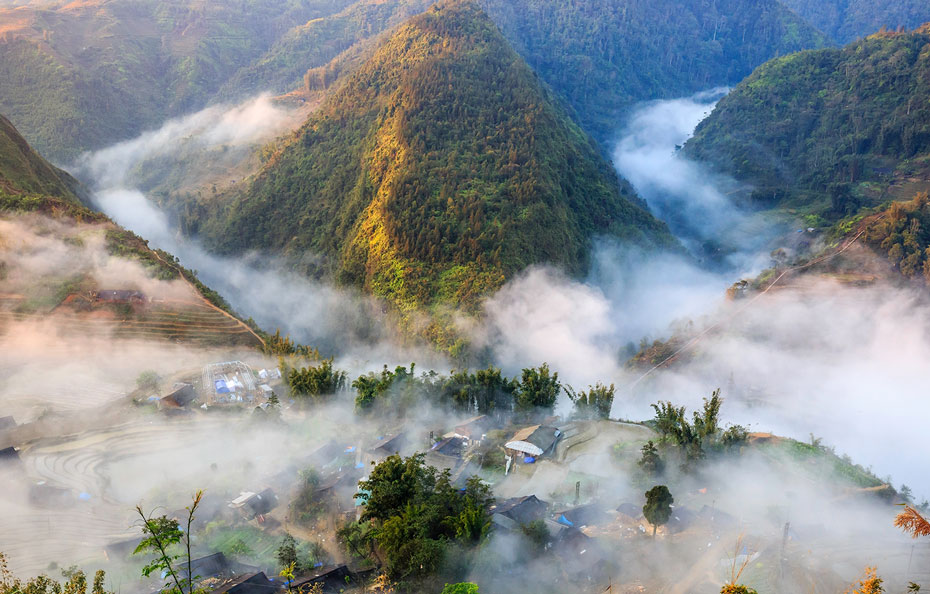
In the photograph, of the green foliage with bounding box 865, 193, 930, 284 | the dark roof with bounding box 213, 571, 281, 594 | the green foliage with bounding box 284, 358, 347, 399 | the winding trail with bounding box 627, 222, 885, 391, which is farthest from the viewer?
the green foliage with bounding box 865, 193, 930, 284

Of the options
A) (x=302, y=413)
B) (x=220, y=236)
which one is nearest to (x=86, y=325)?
(x=302, y=413)

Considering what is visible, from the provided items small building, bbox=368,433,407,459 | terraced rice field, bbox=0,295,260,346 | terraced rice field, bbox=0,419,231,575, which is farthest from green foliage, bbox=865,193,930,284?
terraced rice field, bbox=0,419,231,575

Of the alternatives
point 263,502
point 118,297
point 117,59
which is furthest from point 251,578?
point 117,59

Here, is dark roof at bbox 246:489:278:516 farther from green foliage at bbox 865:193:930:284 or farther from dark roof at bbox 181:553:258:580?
green foliage at bbox 865:193:930:284

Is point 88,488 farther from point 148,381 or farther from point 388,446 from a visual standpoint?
point 388,446

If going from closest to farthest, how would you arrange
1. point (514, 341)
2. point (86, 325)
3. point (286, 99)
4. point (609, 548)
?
point (609, 548)
point (86, 325)
point (514, 341)
point (286, 99)

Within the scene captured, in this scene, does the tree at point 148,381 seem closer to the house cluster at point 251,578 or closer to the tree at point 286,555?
the house cluster at point 251,578

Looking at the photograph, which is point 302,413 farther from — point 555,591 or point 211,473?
point 555,591
